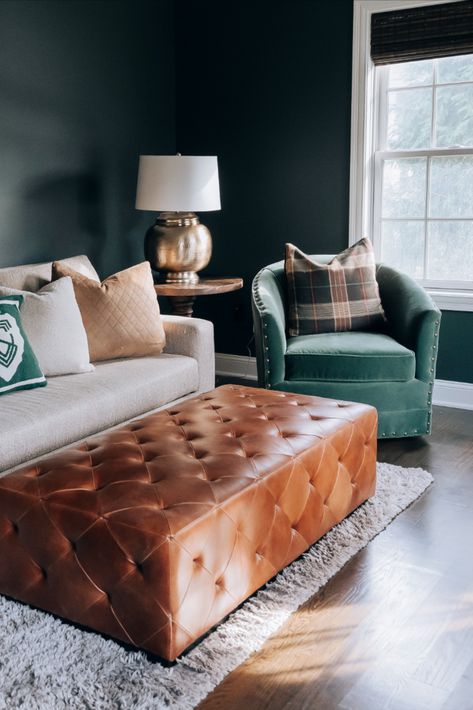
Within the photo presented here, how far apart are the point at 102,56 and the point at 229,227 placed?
128 centimetres

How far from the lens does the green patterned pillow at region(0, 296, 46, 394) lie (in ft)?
9.74

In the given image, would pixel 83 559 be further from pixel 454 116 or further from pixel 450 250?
pixel 454 116

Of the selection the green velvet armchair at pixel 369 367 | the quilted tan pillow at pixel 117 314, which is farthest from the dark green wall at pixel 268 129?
the quilted tan pillow at pixel 117 314

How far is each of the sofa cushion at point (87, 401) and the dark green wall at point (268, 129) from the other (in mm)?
1456

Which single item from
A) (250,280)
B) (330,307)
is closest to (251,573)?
(330,307)

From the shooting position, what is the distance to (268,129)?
4.75m

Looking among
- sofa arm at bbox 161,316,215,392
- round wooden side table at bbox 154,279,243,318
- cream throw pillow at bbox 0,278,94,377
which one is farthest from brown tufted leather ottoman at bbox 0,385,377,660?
round wooden side table at bbox 154,279,243,318

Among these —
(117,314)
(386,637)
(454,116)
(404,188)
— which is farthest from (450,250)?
(386,637)

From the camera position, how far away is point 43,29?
13.0 feet

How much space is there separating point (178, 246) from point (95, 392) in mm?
1469

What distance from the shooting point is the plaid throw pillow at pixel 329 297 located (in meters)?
3.94

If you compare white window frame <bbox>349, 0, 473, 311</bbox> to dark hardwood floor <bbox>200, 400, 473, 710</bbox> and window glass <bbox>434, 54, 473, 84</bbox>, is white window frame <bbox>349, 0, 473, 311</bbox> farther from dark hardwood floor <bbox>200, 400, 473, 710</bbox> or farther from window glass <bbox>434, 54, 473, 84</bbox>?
dark hardwood floor <bbox>200, 400, 473, 710</bbox>

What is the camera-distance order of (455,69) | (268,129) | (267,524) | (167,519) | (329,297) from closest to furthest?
(167,519), (267,524), (329,297), (455,69), (268,129)

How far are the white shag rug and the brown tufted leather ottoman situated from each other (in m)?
0.05
